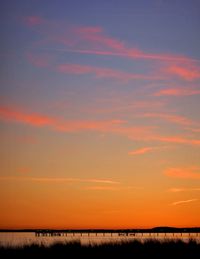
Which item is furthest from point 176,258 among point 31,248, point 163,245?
point 31,248

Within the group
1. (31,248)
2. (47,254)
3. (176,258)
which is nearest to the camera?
(176,258)

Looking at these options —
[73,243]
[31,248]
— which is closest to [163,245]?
[73,243]

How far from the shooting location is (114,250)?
35.7 metres

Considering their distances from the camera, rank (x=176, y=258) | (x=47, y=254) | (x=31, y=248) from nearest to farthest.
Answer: (x=176, y=258), (x=47, y=254), (x=31, y=248)

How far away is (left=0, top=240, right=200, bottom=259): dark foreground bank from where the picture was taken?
3334 cm

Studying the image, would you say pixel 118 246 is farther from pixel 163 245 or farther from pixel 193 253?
pixel 193 253

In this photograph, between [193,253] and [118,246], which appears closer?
[193,253]

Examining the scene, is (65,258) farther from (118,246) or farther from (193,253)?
(193,253)

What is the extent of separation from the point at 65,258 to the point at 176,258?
25.4 ft

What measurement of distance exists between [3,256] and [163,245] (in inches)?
487

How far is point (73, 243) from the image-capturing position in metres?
37.6

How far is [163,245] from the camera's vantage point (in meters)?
36.6

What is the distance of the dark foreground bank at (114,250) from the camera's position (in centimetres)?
3334

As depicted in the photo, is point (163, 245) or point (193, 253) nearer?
point (193, 253)
